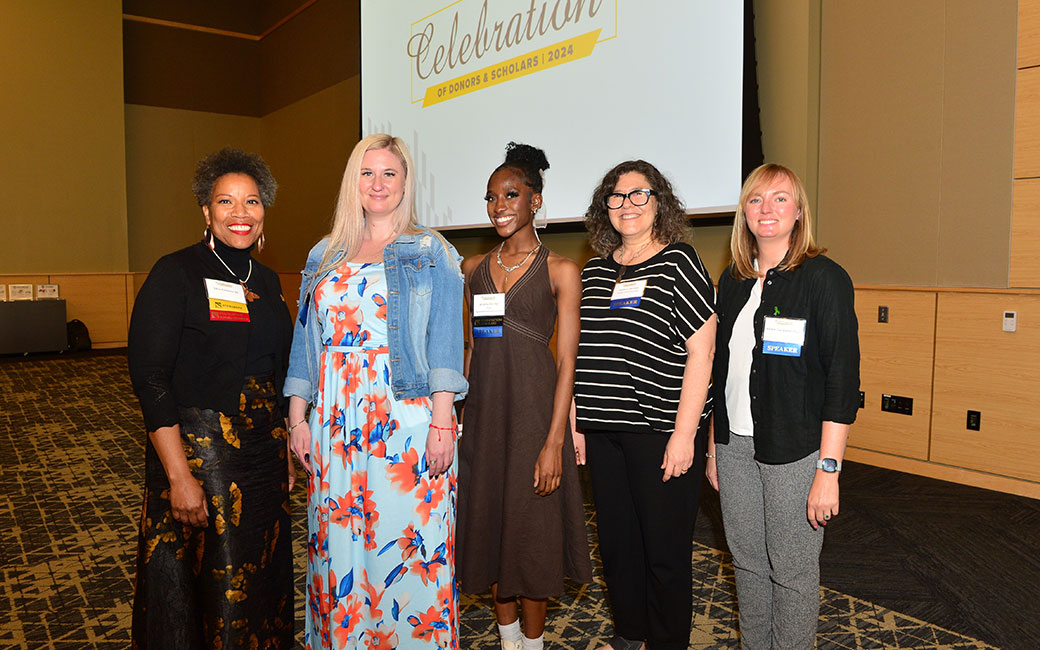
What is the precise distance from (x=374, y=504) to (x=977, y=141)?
12.2 feet

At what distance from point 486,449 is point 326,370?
19.9 inches

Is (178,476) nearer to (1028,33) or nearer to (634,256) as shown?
(634,256)

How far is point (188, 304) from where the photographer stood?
5.64 ft

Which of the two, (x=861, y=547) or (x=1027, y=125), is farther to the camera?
(x=1027, y=125)

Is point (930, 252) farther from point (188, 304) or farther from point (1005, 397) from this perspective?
point (188, 304)

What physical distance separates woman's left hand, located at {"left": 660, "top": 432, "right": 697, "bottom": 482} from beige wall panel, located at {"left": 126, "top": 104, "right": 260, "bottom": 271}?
10.2m

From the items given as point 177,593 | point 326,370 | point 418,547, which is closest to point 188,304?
point 326,370

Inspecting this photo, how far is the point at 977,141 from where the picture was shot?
3801mm

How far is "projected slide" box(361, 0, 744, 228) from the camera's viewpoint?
4.33m

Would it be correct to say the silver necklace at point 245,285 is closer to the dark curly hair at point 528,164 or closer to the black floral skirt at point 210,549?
the black floral skirt at point 210,549

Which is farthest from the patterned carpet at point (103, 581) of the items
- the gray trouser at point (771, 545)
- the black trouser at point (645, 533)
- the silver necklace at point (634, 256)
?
the silver necklace at point (634, 256)

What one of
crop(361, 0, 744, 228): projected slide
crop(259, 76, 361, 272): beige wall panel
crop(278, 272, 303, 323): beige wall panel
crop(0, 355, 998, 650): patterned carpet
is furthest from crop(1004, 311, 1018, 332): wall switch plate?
crop(278, 272, 303, 323): beige wall panel

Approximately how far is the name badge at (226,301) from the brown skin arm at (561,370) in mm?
817

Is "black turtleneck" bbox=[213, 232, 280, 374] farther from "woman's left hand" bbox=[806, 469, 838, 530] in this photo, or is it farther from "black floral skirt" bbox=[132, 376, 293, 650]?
"woman's left hand" bbox=[806, 469, 838, 530]
